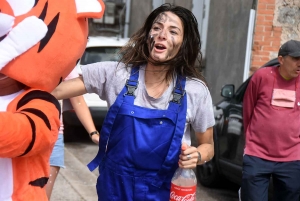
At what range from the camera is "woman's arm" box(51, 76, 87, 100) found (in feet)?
8.58

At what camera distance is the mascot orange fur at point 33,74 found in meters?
1.92

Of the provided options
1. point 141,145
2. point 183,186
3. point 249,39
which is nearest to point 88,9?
point 141,145

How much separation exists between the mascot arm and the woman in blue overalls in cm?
59

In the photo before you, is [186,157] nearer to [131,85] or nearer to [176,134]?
[176,134]

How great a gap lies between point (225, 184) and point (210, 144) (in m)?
3.82

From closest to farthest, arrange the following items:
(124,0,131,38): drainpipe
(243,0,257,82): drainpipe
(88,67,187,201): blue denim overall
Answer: (88,67,187,201): blue denim overall < (243,0,257,82): drainpipe < (124,0,131,38): drainpipe

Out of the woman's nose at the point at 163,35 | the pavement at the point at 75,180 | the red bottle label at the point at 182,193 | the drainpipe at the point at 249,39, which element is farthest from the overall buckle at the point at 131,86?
the drainpipe at the point at 249,39

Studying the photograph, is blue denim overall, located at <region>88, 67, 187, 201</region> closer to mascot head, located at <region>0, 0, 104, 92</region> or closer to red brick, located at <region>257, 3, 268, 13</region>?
mascot head, located at <region>0, 0, 104, 92</region>

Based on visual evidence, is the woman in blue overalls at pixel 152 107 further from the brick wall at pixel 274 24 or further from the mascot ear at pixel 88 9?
the brick wall at pixel 274 24

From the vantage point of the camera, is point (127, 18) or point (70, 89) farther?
point (127, 18)

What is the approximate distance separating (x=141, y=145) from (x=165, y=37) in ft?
1.79

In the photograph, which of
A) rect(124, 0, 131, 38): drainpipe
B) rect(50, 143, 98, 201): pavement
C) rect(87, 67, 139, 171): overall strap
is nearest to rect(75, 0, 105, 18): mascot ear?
rect(87, 67, 139, 171): overall strap

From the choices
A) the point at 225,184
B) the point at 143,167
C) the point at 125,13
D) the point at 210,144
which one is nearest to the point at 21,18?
the point at 143,167

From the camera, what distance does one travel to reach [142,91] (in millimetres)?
2639
